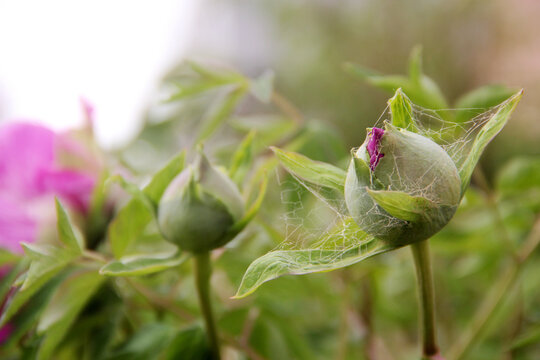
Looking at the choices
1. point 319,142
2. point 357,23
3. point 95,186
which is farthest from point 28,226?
point 357,23

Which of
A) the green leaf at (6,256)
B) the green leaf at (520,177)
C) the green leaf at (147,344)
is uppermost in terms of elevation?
the green leaf at (520,177)

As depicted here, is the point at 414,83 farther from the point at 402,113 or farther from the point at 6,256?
the point at 6,256

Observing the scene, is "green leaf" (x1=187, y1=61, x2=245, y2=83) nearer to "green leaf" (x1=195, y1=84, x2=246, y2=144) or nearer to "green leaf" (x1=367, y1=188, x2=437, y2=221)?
"green leaf" (x1=195, y1=84, x2=246, y2=144)

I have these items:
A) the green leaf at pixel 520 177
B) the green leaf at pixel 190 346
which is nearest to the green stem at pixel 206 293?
the green leaf at pixel 190 346

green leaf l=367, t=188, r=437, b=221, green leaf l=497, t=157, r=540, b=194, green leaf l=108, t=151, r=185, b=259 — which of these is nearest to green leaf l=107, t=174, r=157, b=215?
green leaf l=108, t=151, r=185, b=259

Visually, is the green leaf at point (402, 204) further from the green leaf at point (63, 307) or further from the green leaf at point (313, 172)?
the green leaf at point (63, 307)

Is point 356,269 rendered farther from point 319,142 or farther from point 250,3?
point 250,3

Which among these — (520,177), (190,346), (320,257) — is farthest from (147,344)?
(520,177)
